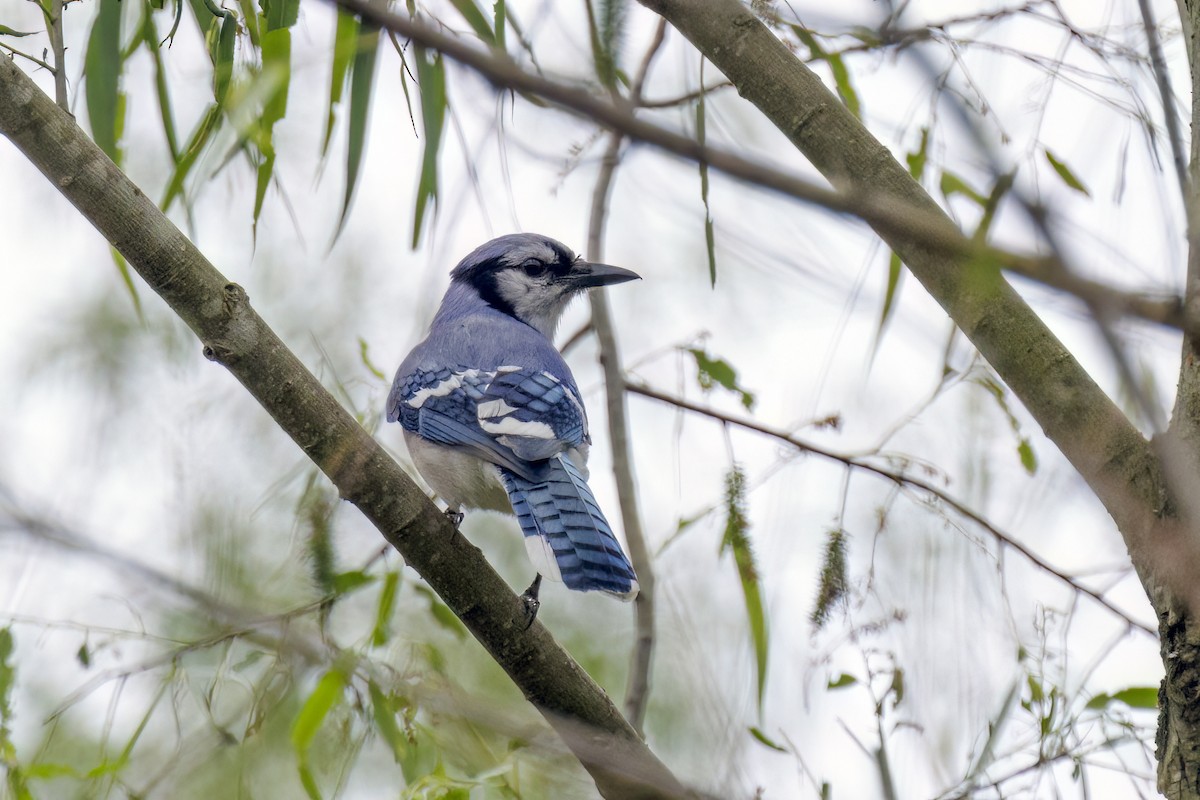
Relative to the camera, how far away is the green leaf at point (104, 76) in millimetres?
1873

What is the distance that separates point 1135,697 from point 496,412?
1305mm

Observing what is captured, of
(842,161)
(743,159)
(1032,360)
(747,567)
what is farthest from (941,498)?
(743,159)

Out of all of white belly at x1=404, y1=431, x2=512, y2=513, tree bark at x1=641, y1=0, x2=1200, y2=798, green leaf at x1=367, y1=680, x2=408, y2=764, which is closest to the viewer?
tree bark at x1=641, y1=0, x2=1200, y2=798

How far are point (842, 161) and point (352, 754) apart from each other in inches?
48.3

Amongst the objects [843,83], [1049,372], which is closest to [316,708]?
[1049,372]

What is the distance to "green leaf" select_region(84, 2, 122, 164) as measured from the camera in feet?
6.15

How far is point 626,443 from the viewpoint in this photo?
8.68ft

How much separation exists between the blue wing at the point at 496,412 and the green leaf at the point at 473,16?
2.70 ft

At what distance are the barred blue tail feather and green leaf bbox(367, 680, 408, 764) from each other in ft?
1.13

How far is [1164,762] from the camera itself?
151 cm

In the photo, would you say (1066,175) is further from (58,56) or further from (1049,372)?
(58,56)

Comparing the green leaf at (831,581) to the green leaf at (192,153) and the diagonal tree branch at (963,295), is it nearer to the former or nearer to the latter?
the diagonal tree branch at (963,295)

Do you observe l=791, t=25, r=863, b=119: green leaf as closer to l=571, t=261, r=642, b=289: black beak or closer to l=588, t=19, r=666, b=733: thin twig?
l=588, t=19, r=666, b=733: thin twig

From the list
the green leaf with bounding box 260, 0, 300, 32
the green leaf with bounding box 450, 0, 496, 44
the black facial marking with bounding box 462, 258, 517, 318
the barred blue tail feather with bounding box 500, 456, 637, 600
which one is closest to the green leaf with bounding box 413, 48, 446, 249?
the green leaf with bounding box 450, 0, 496, 44
